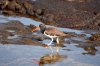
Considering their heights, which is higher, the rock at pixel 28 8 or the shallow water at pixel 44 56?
the rock at pixel 28 8

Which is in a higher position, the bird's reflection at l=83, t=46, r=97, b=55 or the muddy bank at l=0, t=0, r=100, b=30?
the muddy bank at l=0, t=0, r=100, b=30

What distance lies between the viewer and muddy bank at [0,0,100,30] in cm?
1703

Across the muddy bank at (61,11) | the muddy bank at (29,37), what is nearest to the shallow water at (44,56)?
the muddy bank at (29,37)

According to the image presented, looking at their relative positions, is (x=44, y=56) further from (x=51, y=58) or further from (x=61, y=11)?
(x=61, y=11)

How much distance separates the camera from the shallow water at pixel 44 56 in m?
10.7

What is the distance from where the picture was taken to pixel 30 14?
58.8 feet

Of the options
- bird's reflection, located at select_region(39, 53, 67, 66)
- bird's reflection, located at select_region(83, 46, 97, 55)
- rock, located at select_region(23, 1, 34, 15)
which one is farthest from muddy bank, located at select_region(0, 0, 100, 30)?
bird's reflection, located at select_region(39, 53, 67, 66)

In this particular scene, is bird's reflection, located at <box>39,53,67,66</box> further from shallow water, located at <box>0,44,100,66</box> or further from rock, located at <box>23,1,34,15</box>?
rock, located at <box>23,1,34,15</box>

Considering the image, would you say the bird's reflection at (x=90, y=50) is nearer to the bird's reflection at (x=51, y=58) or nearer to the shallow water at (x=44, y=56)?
the shallow water at (x=44, y=56)

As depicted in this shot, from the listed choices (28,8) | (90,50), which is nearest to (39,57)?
(90,50)

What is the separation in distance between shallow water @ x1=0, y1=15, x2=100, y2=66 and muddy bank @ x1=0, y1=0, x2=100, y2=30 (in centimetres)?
399

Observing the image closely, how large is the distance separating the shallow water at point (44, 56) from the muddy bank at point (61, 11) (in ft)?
13.1

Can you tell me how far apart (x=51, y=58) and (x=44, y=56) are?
0.77 ft

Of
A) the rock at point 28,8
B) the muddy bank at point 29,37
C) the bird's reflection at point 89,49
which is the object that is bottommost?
the bird's reflection at point 89,49
